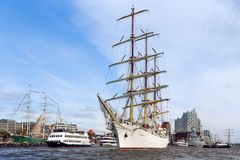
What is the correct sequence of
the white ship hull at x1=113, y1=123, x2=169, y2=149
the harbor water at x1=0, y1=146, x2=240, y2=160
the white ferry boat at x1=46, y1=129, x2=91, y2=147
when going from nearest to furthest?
the harbor water at x1=0, y1=146, x2=240, y2=160, the white ship hull at x1=113, y1=123, x2=169, y2=149, the white ferry boat at x1=46, y1=129, x2=91, y2=147

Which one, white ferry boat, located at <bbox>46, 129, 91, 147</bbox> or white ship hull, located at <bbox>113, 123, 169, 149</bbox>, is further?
white ferry boat, located at <bbox>46, 129, 91, 147</bbox>

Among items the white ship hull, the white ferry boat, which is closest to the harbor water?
the white ship hull

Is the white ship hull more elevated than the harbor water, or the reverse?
the white ship hull

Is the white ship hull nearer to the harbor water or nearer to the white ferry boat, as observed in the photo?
the harbor water

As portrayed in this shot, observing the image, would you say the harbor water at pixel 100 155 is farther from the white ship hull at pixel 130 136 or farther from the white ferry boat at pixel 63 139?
the white ferry boat at pixel 63 139

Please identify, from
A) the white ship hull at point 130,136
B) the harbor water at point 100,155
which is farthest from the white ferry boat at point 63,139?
the harbor water at point 100,155

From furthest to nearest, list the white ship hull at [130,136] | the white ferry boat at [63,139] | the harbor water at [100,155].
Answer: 1. the white ferry boat at [63,139]
2. the white ship hull at [130,136]
3. the harbor water at [100,155]

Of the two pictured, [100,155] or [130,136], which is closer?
[100,155]

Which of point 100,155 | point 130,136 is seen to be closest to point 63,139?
point 130,136

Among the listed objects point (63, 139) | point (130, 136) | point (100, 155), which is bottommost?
point (100, 155)

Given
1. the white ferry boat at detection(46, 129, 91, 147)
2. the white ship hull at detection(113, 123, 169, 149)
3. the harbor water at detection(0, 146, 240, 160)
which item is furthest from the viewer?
the white ferry boat at detection(46, 129, 91, 147)

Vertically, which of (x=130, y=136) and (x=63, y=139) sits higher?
(x=130, y=136)

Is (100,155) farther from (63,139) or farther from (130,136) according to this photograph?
(63,139)

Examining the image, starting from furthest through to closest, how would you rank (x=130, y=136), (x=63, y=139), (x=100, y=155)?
1. (x=63, y=139)
2. (x=130, y=136)
3. (x=100, y=155)
